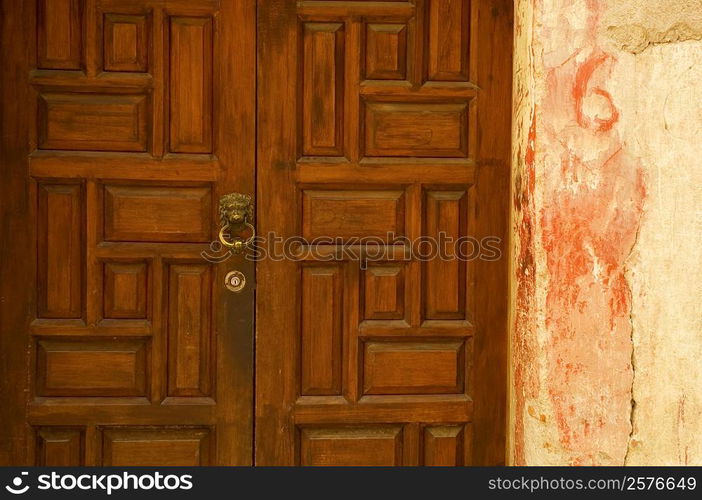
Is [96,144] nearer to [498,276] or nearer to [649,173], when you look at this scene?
[498,276]

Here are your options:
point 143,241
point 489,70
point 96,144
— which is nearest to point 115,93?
point 96,144

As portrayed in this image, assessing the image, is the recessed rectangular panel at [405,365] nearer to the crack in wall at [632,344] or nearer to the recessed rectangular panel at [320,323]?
the recessed rectangular panel at [320,323]

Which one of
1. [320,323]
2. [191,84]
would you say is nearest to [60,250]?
[191,84]

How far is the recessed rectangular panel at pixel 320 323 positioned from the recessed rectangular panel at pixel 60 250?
871 millimetres

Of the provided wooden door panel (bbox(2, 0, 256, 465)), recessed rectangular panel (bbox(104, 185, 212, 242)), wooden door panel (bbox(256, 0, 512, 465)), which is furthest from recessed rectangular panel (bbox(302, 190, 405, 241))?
recessed rectangular panel (bbox(104, 185, 212, 242))

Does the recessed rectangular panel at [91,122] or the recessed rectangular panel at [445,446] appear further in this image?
the recessed rectangular panel at [445,446]

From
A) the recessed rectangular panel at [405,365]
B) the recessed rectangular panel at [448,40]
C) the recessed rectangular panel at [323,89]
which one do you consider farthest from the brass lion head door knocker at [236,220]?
the recessed rectangular panel at [448,40]

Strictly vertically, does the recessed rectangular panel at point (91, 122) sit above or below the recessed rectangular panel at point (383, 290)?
above

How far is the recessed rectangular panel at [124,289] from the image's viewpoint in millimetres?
2910

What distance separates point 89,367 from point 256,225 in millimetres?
837

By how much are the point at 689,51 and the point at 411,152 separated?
102 centimetres

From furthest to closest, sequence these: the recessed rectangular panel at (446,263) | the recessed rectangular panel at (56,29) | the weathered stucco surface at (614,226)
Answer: the recessed rectangular panel at (446,263) < the recessed rectangular panel at (56,29) < the weathered stucco surface at (614,226)

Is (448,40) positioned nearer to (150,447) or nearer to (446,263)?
(446,263)

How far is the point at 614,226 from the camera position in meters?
2.56
